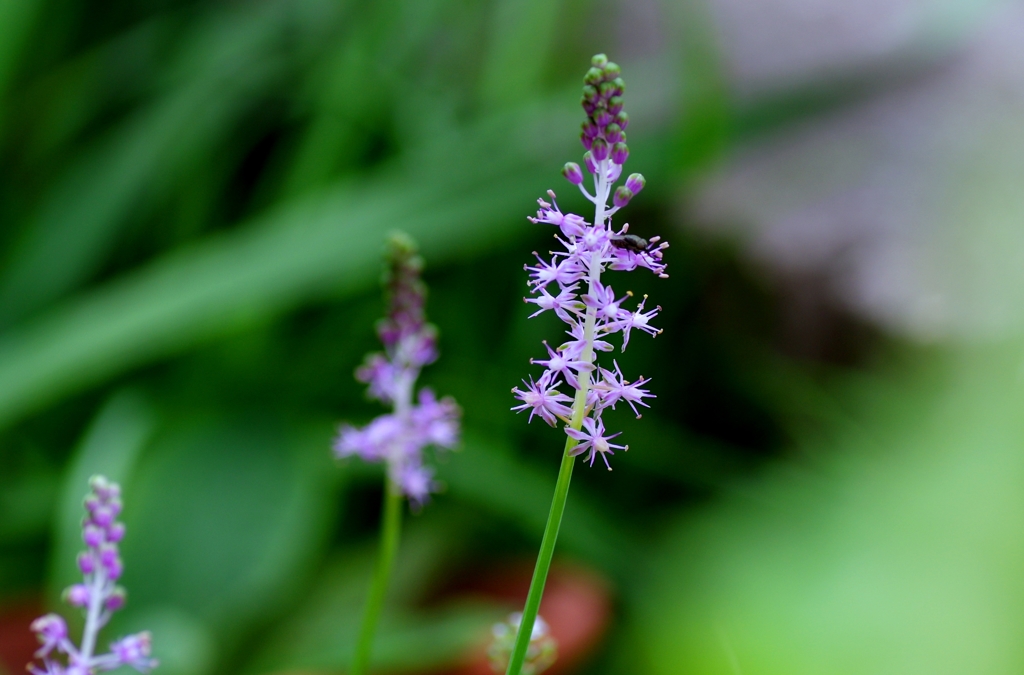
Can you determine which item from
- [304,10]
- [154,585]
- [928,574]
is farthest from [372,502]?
[928,574]

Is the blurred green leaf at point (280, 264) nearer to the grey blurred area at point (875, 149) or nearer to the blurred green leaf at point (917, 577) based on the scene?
the grey blurred area at point (875, 149)

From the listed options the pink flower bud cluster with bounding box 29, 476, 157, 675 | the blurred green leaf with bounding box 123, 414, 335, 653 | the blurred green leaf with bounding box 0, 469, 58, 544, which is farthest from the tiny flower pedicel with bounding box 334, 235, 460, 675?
the blurred green leaf with bounding box 0, 469, 58, 544

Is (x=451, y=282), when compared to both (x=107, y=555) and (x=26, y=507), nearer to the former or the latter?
(x=26, y=507)

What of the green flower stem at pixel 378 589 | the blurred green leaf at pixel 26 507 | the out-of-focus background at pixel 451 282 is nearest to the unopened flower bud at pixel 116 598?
the green flower stem at pixel 378 589

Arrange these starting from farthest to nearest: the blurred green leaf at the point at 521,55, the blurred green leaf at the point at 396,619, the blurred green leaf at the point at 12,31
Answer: the blurred green leaf at the point at 521,55 → the blurred green leaf at the point at 12,31 → the blurred green leaf at the point at 396,619

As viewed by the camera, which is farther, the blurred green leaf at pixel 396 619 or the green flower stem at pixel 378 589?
the blurred green leaf at pixel 396 619

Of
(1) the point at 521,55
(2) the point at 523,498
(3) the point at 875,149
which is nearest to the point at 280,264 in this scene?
(2) the point at 523,498
